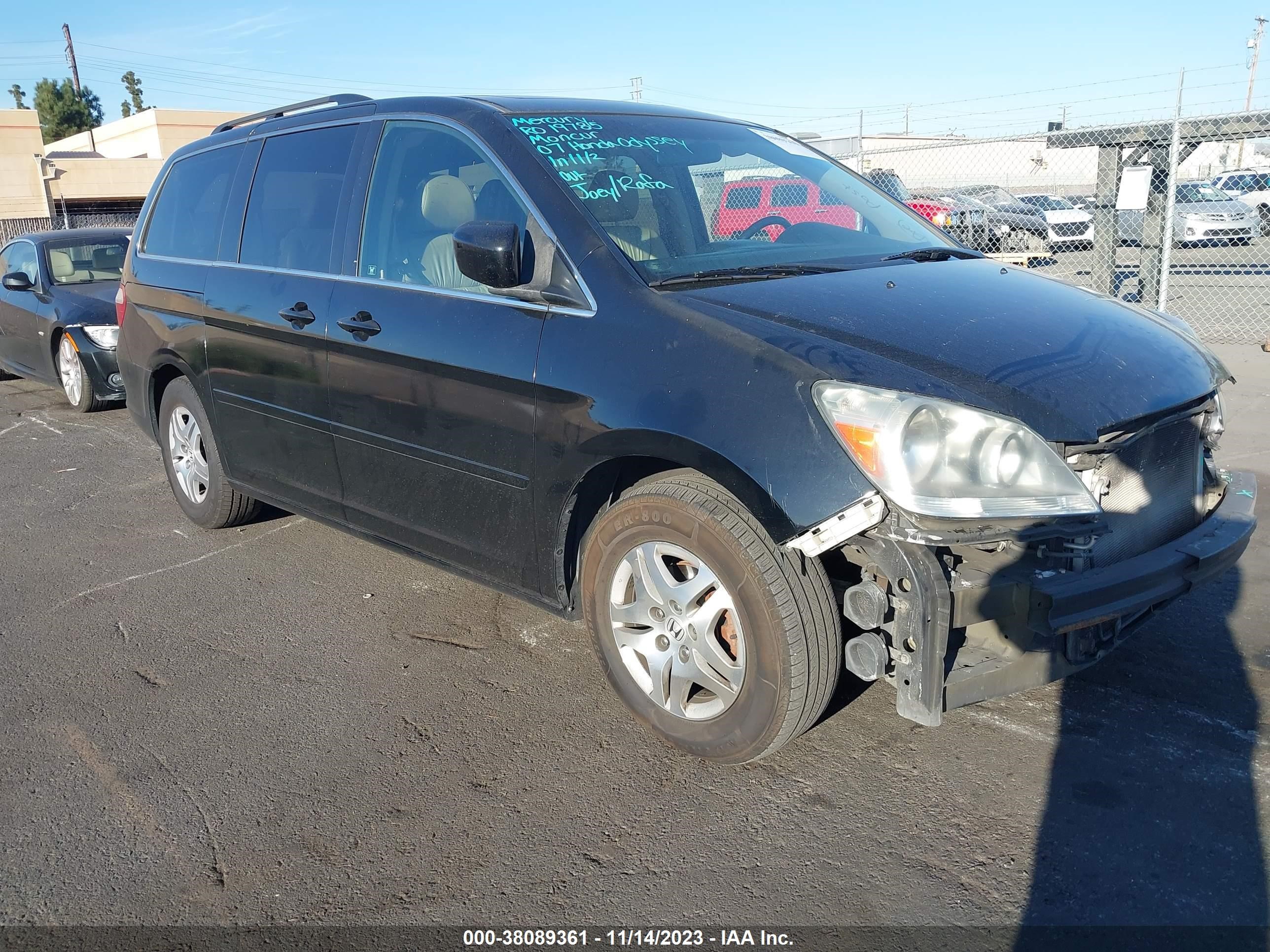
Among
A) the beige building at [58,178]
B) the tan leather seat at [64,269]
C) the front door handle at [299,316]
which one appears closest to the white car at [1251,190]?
the tan leather seat at [64,269]

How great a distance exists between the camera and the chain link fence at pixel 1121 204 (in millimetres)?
9562

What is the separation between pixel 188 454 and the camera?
5.29 metres

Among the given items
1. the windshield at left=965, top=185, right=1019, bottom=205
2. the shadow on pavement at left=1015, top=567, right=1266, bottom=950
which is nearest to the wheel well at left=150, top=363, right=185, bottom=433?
the shadow on pavement at left=1015, top=567, right=1266, bottom=950

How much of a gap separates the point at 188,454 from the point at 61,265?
5362 millimetres

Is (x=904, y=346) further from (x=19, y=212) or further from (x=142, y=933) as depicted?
(x=19, y=212)

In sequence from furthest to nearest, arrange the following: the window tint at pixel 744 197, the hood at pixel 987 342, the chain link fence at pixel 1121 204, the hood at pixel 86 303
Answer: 1. the chain link fence at pixel 1121 204
2. the hood at pixel 86 303
3. the window tint at pixel 744 197
4. the hood at pixel 987 342

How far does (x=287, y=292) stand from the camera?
4133 mm

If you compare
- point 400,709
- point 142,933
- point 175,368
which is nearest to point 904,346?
point 400,709

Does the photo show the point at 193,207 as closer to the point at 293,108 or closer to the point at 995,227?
the point at 293,108

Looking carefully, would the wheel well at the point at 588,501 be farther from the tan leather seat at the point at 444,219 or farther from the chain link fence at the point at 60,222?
the chain link fence at the point at 60,222

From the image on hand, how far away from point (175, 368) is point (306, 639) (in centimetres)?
192

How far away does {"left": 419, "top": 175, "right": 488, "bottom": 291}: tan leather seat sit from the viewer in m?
3.54

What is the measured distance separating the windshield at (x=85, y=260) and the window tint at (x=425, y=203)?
6636 millimetres

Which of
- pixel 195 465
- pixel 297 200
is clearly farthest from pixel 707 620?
pixel 195 465
